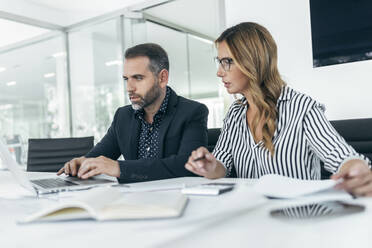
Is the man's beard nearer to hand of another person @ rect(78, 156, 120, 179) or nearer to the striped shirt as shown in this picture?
the striped shirt

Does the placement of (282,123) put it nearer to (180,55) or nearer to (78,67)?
(180,55)

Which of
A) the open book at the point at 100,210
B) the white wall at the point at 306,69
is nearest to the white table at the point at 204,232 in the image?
the open book at the point at 100,210

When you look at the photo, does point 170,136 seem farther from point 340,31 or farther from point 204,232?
point 340,31

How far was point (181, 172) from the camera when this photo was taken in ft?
4.82

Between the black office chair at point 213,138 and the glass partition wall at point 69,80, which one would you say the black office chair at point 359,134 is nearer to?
the black office chair at point 213,138

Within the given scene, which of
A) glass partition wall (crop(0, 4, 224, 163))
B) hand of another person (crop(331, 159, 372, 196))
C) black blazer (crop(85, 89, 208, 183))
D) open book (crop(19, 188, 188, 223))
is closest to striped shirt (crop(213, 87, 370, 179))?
black blazer (crop(85, 89, 208, 183))

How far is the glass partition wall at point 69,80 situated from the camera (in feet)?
16.2

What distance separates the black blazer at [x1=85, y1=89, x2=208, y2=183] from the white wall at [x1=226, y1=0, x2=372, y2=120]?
1471mm

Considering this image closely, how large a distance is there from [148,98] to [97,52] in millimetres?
3633

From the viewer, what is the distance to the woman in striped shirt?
136 cm

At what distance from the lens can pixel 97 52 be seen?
5.22m

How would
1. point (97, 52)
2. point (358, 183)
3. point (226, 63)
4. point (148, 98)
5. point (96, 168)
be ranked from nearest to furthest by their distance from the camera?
point (358, 183) < point (96, 168) < point (226, 63) < point (148, 98) < point (97, 52)

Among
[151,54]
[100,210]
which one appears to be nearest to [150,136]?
[151,54]

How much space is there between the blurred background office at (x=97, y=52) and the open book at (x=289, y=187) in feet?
7.74
